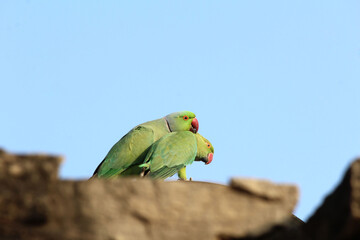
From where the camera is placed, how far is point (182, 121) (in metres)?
10.3

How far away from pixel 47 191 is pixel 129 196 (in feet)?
1.48

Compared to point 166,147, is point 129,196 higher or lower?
lower

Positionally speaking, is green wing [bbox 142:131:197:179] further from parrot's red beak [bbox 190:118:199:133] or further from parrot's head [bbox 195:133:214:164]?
parrot's red beak [bbox 190:118:199:133]

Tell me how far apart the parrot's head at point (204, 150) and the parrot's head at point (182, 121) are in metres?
0.27

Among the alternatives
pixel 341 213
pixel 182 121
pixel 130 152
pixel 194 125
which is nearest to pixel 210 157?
pixel 194 125

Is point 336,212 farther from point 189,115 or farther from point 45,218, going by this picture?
point 189,115

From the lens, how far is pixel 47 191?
9.58 feet

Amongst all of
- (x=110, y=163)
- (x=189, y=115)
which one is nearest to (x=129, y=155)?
(x=110, y=163)

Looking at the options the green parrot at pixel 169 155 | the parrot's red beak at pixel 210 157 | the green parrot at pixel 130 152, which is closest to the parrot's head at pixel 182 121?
the green parrot at pixel 130 152

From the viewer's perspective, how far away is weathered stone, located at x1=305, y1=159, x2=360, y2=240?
9.01 feet

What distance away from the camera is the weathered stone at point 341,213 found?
9.01 feet

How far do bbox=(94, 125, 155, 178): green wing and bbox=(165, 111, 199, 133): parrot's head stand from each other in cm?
90

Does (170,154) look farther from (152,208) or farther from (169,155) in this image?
(152,208)

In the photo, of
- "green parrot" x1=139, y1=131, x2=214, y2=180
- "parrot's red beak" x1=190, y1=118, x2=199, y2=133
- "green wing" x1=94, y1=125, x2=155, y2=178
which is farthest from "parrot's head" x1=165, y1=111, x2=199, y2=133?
"green parrot" x1=139, y1=131, x2=214, y2=180
